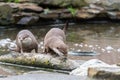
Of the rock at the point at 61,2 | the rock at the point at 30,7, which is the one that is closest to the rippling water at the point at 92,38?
the rock at the point at 30,7

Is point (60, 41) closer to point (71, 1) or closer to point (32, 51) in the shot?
point (32, 51)

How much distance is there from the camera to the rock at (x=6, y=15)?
16.2m

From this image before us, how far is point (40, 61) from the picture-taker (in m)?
8.62

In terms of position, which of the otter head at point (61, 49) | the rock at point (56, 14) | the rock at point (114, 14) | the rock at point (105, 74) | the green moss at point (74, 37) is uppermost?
the rock at point (105, 74)

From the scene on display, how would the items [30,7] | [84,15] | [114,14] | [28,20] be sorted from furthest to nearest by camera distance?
[114,14] → [84,15] → [30,7] → [28,20]

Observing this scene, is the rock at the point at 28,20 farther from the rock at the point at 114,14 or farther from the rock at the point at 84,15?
the rock at the point at 114,14

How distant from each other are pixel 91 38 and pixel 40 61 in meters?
5.73

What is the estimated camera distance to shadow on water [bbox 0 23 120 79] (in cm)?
1103

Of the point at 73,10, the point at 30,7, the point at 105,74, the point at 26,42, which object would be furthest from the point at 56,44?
the point at 73,10

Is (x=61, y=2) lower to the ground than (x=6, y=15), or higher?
higher

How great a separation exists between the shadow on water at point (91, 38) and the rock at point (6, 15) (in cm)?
27

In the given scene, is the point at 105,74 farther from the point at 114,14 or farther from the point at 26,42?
the point at 114,14

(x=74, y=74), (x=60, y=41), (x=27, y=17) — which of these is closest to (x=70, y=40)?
(x=27, y=17)

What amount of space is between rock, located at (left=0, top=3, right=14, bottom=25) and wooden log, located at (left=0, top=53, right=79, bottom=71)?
289 inches
